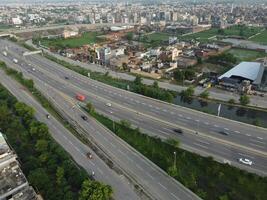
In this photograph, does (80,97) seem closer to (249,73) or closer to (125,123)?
(125,123)

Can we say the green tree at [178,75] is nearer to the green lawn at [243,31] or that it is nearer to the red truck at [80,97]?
the red truck at [80,97]

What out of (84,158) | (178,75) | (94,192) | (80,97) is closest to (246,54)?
(178,75)

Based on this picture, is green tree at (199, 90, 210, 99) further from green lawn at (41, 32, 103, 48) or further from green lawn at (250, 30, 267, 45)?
green lawn at (41, 32, 103, 48)

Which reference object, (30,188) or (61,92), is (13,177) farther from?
(61,92)

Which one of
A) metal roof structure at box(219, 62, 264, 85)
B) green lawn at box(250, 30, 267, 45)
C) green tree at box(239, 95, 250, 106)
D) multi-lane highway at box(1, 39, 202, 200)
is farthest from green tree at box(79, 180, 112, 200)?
green lawn at box(250, 30, 267, 45)

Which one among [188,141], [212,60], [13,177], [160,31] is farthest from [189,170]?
[160,31]

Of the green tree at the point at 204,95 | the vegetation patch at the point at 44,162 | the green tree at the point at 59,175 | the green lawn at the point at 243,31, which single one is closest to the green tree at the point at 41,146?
the vegetation patch at the point at 44,162
